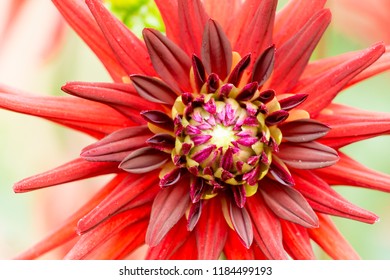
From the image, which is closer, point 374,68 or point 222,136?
point 222,136

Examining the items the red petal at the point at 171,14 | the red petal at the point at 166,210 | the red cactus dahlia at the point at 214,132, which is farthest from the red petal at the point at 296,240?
the red petal at the point at 171,14

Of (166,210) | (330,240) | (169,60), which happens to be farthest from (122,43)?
(330,240)

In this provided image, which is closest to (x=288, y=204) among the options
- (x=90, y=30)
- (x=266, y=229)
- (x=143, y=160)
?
(x=266, y=229)

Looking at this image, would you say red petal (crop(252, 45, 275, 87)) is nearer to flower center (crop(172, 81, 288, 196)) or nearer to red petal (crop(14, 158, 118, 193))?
flower center (crop(172, 81, 288, 196))

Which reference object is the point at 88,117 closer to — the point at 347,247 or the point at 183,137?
the point at 183,137

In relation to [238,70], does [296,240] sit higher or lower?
lower

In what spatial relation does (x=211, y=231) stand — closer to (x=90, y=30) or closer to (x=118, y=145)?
(x=118, y=145)
